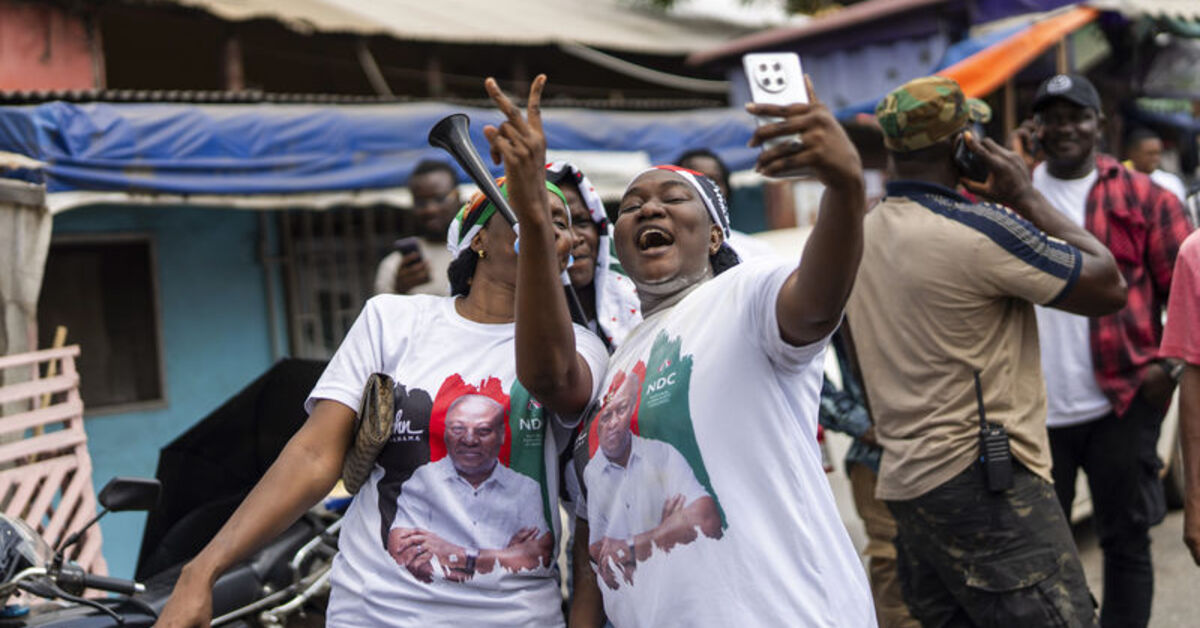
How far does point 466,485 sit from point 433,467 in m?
0.08

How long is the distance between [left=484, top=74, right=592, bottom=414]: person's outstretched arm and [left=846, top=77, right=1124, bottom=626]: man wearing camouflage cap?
1225 millimetres

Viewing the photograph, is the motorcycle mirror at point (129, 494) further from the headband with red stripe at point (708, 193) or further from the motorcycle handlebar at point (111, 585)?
the headband with red stripe at point (708, 193)

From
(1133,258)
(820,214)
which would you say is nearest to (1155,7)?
(1133,258)

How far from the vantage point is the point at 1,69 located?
24.1ft

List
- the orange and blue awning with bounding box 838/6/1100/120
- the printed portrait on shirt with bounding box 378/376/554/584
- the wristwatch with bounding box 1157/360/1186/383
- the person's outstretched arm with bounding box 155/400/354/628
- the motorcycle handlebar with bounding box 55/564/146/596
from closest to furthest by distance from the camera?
1. the person's outstretched arm with bounding box 155/400/354/628
2. the printed portrait on shirt with bounding box 378/376/554/584
3. the motorcycle handlebar with bounding box 55/564/146/596
4. the wristwatch with bounding box 1157/360/1186/383
5. the orange and blue awning with bounding box 838/6/1100/120

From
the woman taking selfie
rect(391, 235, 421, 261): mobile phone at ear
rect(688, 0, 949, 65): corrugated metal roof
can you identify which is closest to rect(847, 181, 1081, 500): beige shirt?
the woman taking selfie

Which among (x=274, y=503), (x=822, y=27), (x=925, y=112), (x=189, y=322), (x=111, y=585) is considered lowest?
(x=111, y=585)

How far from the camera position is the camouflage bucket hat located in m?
3.06

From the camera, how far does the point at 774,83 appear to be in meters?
1.60

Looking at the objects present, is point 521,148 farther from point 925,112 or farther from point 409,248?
point 409,248

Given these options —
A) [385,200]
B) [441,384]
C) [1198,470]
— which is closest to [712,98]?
[385,200]

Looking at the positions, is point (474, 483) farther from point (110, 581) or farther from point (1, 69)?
point (1, 69)

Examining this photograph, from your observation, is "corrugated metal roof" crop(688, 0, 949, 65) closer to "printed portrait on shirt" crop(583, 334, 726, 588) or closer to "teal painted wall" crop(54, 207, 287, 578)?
"teal painted wall" crop(54, 207, 287, 578)

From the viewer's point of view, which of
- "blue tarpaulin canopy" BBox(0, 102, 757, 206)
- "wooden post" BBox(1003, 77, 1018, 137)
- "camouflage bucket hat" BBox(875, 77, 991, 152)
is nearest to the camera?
"camouflage bucket hat" BBox(875, 77, 991, 152)
